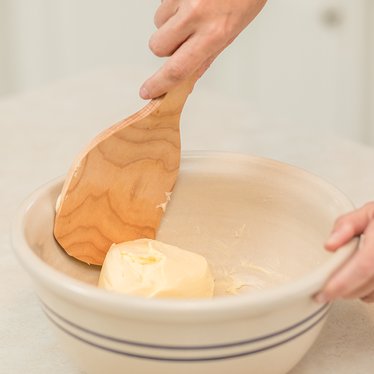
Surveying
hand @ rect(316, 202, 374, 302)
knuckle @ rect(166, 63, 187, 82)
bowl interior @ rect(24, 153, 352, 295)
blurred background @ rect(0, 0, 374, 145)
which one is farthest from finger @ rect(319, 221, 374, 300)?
blurred background @ rect(0, 0, 374, 145)

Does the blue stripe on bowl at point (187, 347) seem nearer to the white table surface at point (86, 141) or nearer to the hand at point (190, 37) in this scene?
the white table surface at point (86, 141)

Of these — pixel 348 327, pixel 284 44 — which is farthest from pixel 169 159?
pixel 284 44

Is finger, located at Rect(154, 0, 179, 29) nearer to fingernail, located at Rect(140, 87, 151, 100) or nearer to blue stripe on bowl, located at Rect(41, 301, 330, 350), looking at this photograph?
fingernail, located at Rect(140, 87, 151, 100)

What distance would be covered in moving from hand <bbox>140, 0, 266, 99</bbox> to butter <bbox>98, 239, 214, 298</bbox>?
0.17 meters

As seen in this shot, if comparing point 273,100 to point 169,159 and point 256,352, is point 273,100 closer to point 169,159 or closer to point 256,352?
point 169,159

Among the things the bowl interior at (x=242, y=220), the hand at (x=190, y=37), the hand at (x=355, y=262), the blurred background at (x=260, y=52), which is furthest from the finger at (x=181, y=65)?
the blurred background at (x=260, y=52)

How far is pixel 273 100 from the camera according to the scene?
2227 millimetres

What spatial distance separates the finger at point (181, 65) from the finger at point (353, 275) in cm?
26

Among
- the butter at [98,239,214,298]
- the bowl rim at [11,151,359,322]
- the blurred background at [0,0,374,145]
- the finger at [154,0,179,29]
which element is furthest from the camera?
the blurred background at [0,0,374,145]

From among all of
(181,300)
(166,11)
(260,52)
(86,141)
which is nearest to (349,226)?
(181,300)

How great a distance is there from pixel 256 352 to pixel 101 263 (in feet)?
0.88

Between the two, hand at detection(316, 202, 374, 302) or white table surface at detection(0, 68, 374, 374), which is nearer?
hand at detection(316, 202, 374, 302)

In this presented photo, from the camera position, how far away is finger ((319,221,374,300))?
0.65 m

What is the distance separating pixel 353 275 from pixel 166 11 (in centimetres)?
37
